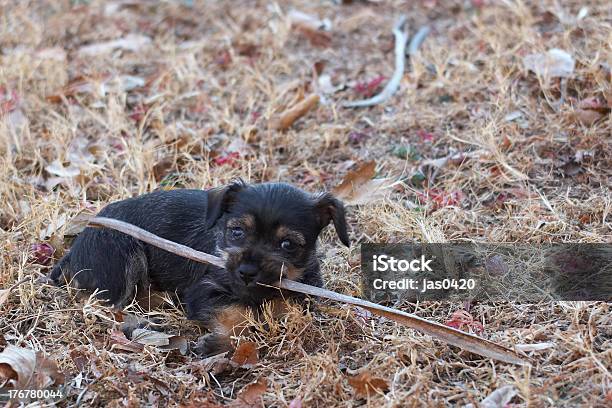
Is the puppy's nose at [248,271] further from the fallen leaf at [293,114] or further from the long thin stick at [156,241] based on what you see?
the fallen leaf at [293,114]

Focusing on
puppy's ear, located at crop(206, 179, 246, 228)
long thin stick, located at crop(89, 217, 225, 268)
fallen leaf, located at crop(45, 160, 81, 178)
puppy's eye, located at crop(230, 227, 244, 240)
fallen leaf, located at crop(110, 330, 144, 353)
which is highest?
puppy's ear, located at crop(206, 179, 246, 228)

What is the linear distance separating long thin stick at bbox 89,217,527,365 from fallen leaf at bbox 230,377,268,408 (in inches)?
25.7

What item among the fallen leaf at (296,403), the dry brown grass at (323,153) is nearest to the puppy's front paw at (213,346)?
the dry brown grass at (323,153)

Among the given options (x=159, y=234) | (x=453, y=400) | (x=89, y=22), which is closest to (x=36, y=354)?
(x=159, y=234)

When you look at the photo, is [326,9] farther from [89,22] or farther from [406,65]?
[89,22]

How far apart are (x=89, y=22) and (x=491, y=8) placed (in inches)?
165

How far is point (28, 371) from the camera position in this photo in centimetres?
411

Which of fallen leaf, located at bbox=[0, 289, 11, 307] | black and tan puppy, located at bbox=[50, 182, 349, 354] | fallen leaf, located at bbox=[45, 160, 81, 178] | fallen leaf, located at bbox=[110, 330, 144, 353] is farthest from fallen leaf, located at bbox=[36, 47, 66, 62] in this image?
fallen leaf, located at bbox=[110, 330, 144, 353]

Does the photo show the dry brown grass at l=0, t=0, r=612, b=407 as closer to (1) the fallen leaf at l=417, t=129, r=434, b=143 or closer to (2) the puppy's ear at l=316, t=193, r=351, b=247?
(1) the fallen leaf at l=417, t=129, r=434, b=143

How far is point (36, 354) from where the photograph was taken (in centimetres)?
423

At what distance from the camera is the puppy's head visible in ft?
14.9

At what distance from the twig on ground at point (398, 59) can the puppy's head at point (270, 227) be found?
2560 millimetres

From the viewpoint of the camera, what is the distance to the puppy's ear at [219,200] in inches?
190

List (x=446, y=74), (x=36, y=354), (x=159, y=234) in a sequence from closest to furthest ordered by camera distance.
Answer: (x=36, y=354), (x=159, y=234), (x=446, y=74)
